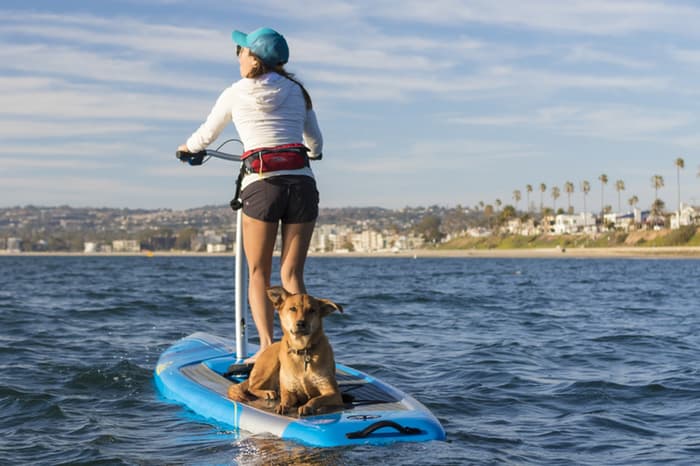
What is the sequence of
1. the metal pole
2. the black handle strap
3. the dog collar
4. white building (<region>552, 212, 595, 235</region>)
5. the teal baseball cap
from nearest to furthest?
the black handle strap < the dog collar < the teal baseball cap < the metal pole < white building (<region>552, 212, 595, 235</region>)

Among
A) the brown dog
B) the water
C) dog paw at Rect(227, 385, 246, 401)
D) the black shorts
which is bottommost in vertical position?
the water

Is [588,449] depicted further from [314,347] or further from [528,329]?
[528,329]

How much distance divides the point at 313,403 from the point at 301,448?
1.40ft

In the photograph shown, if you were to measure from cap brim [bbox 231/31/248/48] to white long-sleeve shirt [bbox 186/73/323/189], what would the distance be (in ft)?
0.93

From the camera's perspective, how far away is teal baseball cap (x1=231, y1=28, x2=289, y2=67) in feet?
20.2

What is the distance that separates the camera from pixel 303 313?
557 centimetres

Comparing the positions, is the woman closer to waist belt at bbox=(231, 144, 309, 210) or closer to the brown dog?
waist belt at bbox=(231, 144, 309, 210)

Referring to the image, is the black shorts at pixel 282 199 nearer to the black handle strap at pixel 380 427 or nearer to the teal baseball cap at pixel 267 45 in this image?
the teal baseball cap at pixel 267 45

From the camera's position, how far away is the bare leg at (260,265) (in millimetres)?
6402

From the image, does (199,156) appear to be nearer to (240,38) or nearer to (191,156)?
(191,156)

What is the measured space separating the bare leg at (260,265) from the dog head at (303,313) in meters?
0.84

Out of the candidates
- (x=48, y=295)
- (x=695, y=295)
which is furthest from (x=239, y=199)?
(x=695, y=295)

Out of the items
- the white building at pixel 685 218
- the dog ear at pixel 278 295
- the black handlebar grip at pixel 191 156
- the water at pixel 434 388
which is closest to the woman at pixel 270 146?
the black handlebar grip at pixel 191 156

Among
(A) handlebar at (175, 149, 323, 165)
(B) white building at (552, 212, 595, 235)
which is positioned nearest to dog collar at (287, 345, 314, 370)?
(A) handlebar at (175, 149, 323, 165)
